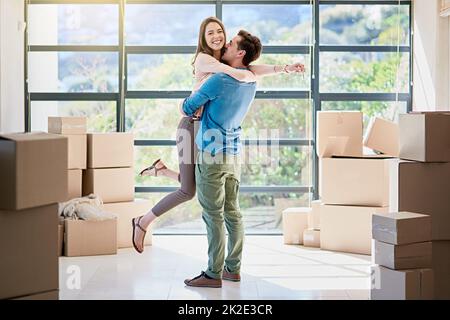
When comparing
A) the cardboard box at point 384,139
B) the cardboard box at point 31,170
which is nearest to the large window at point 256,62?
the cardboard box at point 384,139

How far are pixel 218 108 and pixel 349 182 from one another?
189 centimetres

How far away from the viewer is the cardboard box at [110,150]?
6195 millimetres

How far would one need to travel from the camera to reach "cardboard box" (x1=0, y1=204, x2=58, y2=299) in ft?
10.1

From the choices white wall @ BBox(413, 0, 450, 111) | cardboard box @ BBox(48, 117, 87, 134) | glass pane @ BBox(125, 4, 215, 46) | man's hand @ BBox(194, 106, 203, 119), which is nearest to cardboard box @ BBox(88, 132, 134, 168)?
cardboard box @ BBox(48, 117, 87, 134)

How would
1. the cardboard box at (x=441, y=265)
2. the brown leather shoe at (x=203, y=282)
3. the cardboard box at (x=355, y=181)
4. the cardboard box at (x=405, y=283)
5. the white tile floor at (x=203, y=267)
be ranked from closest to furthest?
the cardboard box at (x=405, y=283) → the cardboard box at (x=441, y=265) → the white tile floor at (x=203, y=267) → the brown leather shoe at (x=203, y=282) → the cardboard box at (x=355, y=181)

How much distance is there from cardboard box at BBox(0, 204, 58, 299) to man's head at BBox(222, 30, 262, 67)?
183 centimetres

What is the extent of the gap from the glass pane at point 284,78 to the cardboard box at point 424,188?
2.90 meters

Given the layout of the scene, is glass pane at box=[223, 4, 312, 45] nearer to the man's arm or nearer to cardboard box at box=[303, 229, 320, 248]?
cardboard box at box=[303, 229, 320, 248]

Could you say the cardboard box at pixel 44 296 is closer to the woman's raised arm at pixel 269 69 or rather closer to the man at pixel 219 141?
the man at pixel 219 141

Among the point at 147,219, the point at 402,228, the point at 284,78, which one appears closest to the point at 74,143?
the point at 147,219

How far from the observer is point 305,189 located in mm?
7000

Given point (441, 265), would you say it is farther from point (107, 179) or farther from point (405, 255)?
point (107, 179)

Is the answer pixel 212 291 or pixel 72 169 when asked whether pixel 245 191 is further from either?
pixel 212 291
